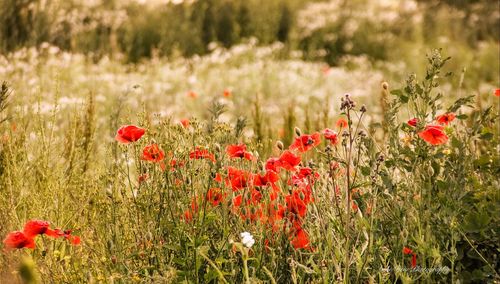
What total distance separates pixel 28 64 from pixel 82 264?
153 inches

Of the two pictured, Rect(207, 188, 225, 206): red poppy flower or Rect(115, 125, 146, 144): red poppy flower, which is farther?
Rect(207, 188, 225, 206): red poppy flower

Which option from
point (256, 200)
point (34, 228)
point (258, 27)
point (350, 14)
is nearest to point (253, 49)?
point (258, 27)

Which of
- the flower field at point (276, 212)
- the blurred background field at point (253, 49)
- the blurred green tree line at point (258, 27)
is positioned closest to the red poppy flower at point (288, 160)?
the flower field at point (276, 212)

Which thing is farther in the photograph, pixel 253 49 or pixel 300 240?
pixel 253 49

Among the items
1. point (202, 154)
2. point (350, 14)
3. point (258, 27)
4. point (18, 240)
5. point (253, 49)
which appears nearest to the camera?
point (18, 240)

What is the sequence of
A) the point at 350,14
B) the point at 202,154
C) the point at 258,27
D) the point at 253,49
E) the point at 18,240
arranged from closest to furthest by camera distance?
the point at 18,240, the point at 202,154, the point at 253,49, the point at 258,27, the point at 350,14

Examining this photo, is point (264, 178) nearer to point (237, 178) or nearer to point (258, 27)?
point (237, 178)

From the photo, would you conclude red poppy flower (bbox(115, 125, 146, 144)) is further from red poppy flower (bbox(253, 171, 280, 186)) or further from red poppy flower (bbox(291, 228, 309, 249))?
red poppy flower (bbox(291, 228, 309, 249))

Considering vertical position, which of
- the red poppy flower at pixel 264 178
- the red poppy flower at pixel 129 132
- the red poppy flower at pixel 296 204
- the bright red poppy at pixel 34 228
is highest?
the red poppy flower at pixel 129 132

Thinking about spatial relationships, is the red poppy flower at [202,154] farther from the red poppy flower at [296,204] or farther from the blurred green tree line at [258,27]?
the blurred green tree line at [258,27]

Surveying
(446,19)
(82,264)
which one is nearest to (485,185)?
(82,264)

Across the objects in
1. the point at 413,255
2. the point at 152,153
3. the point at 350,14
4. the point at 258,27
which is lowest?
the point at 413,255

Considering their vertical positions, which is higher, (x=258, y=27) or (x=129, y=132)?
(x=258, y=27)

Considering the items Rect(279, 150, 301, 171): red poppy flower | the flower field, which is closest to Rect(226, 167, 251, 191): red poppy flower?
the flower field
